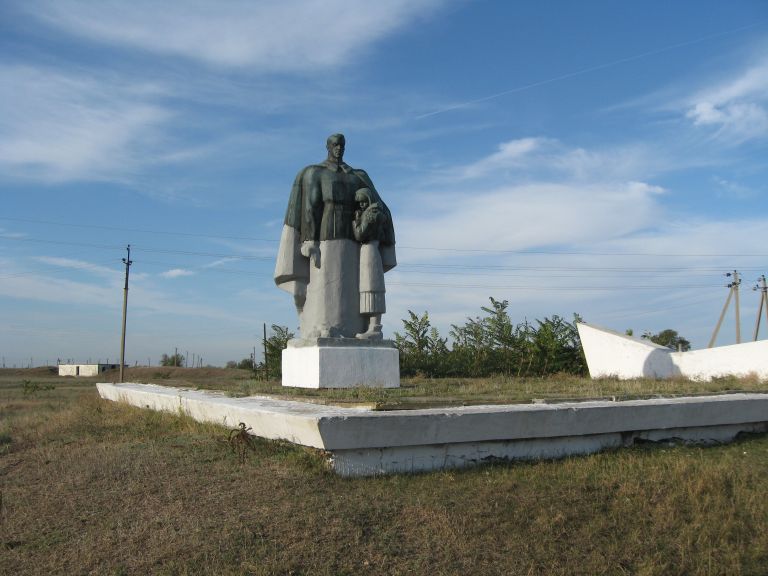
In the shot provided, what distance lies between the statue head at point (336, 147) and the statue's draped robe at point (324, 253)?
220 millimetres

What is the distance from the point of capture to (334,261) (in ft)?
29.1

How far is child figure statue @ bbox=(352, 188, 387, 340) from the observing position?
29.0 feet

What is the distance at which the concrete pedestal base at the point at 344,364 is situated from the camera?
8164 mm

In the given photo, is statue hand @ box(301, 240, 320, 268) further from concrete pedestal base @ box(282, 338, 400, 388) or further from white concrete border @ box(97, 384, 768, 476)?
white concrete border @ box(97, 384, 768, 476)

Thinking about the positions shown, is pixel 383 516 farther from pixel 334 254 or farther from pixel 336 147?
pixel 336 147

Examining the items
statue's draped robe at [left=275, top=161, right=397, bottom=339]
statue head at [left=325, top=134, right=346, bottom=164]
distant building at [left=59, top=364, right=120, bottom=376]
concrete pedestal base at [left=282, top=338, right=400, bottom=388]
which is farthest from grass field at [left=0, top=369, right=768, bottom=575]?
distant building at [left=59, top=364, right=120, bottom=376]

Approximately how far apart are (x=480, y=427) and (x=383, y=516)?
1273mm

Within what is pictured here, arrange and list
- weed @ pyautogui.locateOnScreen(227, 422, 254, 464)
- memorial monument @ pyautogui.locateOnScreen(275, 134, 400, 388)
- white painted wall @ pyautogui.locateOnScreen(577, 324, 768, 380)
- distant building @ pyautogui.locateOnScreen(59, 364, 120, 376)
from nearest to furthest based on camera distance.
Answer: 1. weed @ pyautogui.locateOnScreen(227, 422, 254, 464)
2. memorial monument @ pyautogui.locateOnScreen(275, 134, 400, 388)
3. white painted wall @ pyautogui.locateOnScreen(577, 324, 768, 380)
4. distant building @ pyautogui.locateOnScreen(59, 364, 120, 376)

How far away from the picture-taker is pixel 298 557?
3.70 m

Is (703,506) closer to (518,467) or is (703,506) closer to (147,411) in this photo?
(518,467)

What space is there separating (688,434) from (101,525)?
4861 mm

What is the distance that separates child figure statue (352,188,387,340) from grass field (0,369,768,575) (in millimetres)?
3379

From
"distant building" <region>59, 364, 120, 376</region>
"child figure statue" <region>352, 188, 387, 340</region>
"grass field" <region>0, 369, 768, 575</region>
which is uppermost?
"child figure statue" <region>352, 188, 387, 340</region>

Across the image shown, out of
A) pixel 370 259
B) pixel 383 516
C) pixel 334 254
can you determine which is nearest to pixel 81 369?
pixel 334 254
